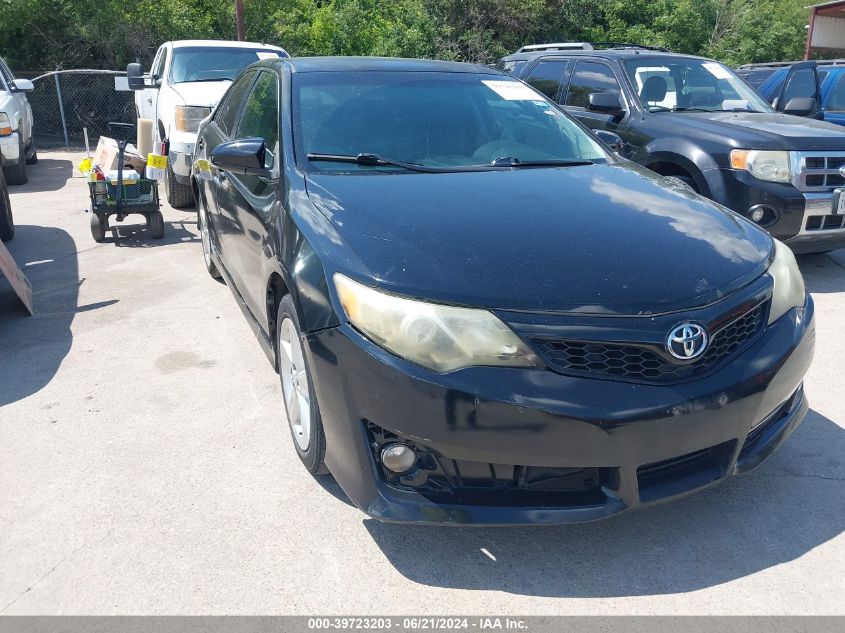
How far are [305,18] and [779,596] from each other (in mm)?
18609

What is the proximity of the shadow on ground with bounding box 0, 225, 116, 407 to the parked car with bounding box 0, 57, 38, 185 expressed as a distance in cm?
346

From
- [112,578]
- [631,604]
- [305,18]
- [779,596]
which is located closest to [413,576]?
[631,604]

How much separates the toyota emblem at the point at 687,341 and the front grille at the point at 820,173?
404cm

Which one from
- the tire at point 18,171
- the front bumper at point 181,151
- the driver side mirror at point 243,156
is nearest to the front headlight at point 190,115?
the front bumper at point 181,151

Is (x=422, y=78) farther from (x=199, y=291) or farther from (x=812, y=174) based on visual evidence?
(x=812, y=174)

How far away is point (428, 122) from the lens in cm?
393

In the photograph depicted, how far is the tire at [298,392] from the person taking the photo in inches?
114

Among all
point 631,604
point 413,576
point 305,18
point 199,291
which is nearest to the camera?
point 631,604

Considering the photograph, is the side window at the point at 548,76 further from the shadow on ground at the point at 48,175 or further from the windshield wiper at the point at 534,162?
the shadow on ground at the point at 48,175

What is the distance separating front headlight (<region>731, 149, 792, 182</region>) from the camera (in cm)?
585

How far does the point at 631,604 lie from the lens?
2.50 meters

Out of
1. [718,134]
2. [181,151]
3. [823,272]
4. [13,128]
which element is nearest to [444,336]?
[718,134]

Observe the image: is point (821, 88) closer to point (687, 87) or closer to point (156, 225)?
point (687, 87)

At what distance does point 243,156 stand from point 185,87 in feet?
20.4
